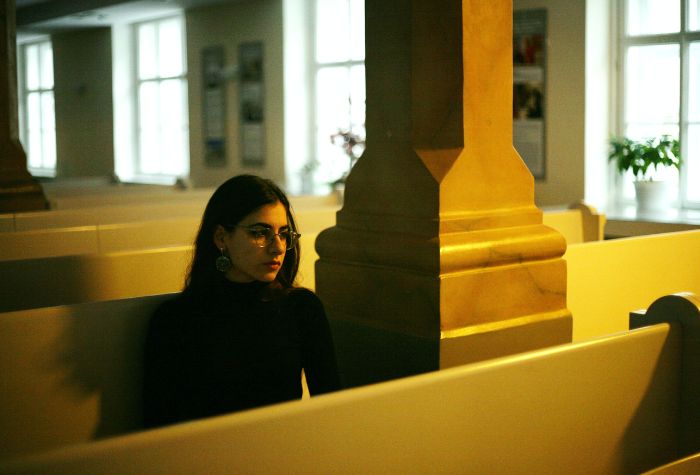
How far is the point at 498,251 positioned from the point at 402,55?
0.51 metres

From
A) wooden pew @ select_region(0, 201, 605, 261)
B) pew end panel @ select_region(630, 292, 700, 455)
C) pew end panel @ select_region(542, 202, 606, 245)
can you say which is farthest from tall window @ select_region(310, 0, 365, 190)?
pew end panel @ select_region(630, 292, 700, 455)

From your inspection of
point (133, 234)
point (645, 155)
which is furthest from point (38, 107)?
point (133, 234)

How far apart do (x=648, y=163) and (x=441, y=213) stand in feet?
14.4

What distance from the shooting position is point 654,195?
19.8 feet

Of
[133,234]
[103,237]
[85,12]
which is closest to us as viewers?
[103,237]

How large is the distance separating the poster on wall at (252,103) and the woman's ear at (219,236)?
7.41 m

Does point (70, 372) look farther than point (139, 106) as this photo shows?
No

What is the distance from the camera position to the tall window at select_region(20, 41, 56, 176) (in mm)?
13805

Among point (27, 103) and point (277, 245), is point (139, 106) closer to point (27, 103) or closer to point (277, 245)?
point (27, 103)

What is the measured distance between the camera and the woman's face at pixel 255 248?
72.9 inches

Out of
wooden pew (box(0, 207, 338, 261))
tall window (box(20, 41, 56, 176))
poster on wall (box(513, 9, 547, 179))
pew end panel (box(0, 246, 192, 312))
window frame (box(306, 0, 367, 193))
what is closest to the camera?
pew end panel (box(0, 246, 192, 312))

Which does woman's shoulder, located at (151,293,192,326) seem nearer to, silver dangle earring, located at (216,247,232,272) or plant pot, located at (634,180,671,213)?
silver dangle earring, located at (216,247,232,272)

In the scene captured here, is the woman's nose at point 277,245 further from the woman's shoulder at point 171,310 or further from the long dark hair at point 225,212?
the woman's shoulder at point 171,310

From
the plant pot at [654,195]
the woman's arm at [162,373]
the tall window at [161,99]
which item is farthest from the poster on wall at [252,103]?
the woman's arm at [162,373]
